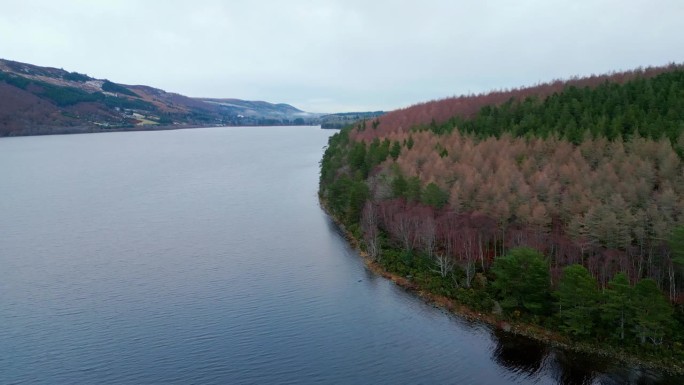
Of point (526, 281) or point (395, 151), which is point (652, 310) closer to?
point (526, 281)

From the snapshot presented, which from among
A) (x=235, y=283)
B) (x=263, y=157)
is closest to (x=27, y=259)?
(x=235, y=283)

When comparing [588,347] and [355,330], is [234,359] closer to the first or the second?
[355,330]

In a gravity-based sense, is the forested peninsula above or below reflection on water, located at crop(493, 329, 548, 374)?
above

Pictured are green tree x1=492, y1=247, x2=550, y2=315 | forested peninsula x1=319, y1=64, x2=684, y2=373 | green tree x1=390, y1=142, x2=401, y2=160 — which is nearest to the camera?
forested peninsula x1=319, y1=64, x2=684, y2=373

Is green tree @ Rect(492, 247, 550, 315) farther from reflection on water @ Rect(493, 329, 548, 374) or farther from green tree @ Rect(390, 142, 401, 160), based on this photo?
green tree @ Rect(390, 142, 401, 160)

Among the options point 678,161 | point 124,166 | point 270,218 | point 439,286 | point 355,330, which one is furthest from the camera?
point 124,166

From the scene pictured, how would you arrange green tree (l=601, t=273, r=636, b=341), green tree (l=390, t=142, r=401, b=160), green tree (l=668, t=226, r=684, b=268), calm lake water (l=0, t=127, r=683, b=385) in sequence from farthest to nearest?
green tree (l=390, t=142, r=401, b=160), green tree (l=668, t=226, r=684, b=268), calm lake water (l=0, t=127, r=683, b=385), green tree (l=601, t=273, r=636, b=341)

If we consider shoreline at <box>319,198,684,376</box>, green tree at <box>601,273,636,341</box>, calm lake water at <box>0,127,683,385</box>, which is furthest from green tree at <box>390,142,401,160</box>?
green tree at <box>601,273,636,341</box>
